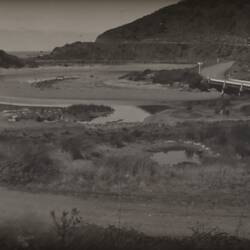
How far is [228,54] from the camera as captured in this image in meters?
2.71

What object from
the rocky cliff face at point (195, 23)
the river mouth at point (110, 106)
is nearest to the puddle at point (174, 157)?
the river mouth at point (110, 106)

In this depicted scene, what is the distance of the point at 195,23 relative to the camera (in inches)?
104

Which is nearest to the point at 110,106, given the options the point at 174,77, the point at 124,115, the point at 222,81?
the point at 124,115

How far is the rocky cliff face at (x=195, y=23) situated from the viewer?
2.62 metres

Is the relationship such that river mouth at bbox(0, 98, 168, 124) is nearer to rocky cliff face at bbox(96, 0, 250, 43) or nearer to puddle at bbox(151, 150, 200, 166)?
puddle at bbox(151, 150, 200, 166)

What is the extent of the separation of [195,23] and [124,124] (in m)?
0.65

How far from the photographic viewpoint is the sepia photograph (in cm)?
246

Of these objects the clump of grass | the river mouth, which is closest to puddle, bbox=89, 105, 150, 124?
the river mouth

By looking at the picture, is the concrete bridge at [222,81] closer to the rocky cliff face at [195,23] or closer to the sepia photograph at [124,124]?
the sepia photograph at [124,124]

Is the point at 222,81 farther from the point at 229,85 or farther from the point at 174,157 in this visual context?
the point at 174,157

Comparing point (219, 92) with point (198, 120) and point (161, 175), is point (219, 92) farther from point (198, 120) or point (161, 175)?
point (161, 175)

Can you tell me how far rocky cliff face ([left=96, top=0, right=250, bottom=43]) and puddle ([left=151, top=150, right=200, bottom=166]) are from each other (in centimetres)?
60

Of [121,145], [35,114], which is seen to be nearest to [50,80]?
[35,114]

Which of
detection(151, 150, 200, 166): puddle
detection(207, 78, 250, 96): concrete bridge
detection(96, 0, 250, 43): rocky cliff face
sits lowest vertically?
detection(151, 150, 200, 166): puddle
